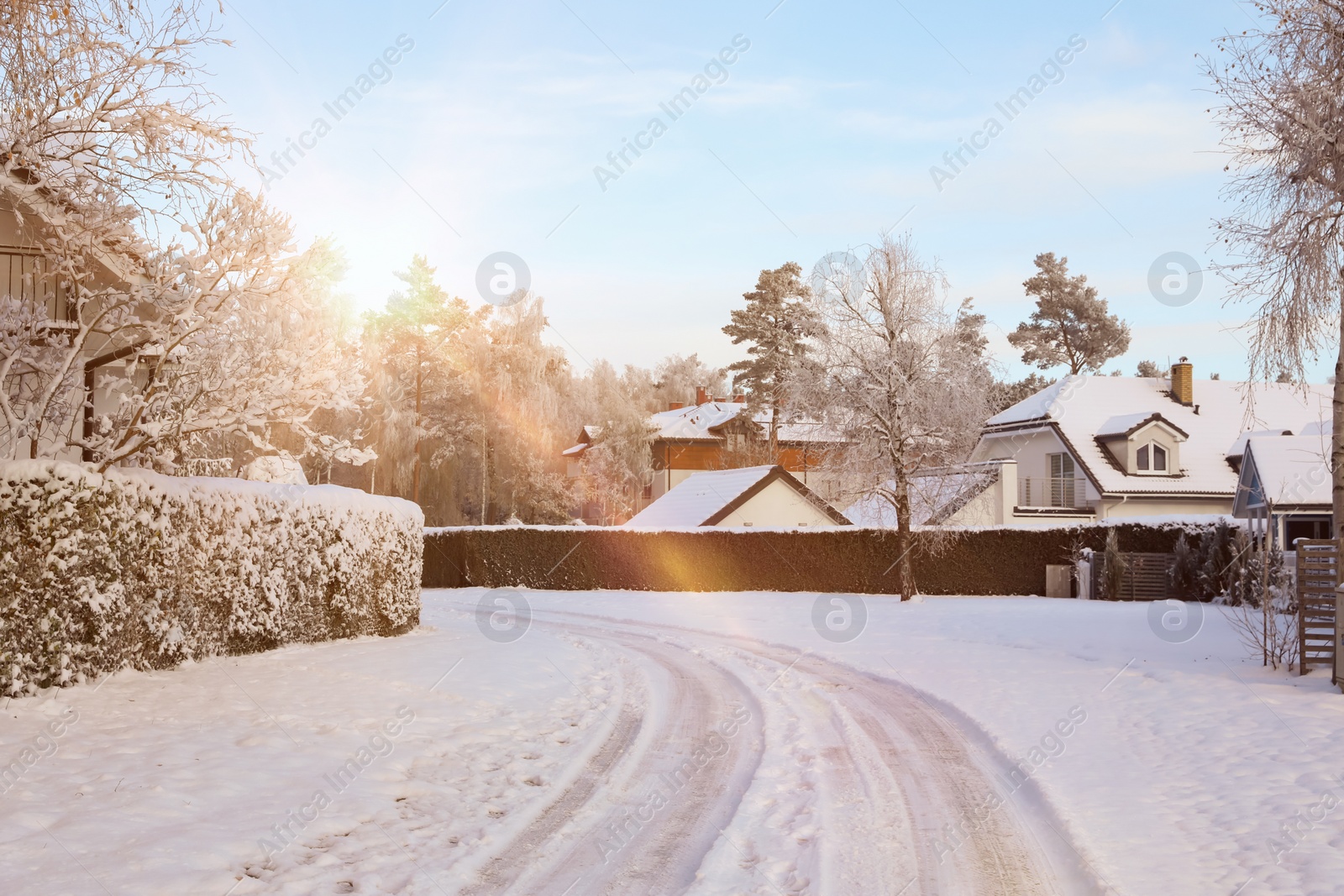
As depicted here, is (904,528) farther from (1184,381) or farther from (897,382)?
(1184,381)

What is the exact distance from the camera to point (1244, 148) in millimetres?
13172

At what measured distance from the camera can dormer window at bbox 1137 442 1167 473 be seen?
4150 cm

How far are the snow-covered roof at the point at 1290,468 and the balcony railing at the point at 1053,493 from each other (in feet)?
33.9

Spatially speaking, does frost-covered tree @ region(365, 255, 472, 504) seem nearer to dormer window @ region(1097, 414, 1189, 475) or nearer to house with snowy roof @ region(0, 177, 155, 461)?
house with snowy roof @ region(0, 177, 155, 461)

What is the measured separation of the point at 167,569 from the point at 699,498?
30569mm

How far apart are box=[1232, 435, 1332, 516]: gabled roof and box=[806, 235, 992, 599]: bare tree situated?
338 inches

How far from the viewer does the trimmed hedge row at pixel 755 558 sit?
3153 cm

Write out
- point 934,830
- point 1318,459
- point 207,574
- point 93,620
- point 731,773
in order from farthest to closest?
point 1318,459 < point 207,574 < point 93,620 < point 731,773 < point 934,830

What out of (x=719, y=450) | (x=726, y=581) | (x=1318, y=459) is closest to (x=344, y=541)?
(x=726, y=581)

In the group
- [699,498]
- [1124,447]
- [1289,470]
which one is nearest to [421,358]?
[699,498]

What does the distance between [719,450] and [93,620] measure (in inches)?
2085

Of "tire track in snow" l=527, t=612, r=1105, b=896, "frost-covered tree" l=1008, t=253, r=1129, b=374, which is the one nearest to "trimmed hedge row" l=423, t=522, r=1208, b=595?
"tire track in snow" l=527, t=612, r=1105, b=896

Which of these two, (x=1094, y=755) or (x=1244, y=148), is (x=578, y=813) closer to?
(x=1094, y=755)

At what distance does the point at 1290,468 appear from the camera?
2920 cm
